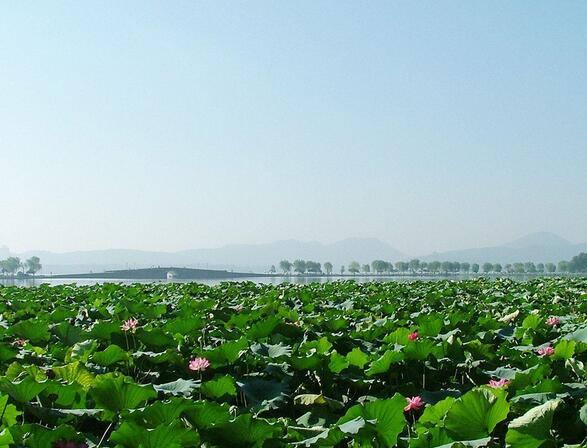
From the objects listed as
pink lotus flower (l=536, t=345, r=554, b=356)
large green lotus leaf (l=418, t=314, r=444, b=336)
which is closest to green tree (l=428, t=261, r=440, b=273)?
large green lotus leaf (l=418, t=314, r=444, b=336)

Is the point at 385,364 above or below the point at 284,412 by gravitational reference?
above

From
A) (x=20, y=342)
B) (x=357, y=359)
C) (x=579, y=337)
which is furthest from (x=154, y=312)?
(x=579, y=337)

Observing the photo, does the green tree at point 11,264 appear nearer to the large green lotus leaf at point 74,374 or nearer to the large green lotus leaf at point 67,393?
the large green lotus leaf at point 74,374

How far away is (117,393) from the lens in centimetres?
220

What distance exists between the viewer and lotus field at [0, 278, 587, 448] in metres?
1.96

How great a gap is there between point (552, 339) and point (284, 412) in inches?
85.2

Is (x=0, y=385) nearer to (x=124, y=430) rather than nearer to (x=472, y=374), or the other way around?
(x=124, y=430)

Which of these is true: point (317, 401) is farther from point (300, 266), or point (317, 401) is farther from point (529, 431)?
point (300, 266)

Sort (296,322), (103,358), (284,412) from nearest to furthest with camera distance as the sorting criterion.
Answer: (284,412) < (103,358) < (296,322)

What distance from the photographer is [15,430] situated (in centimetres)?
188

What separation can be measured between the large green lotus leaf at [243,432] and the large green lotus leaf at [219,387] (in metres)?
0.58

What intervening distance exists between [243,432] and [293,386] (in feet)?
3.93

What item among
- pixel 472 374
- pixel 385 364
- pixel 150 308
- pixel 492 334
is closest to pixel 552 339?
pixel 492 334

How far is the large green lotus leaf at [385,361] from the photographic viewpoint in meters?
2.95
